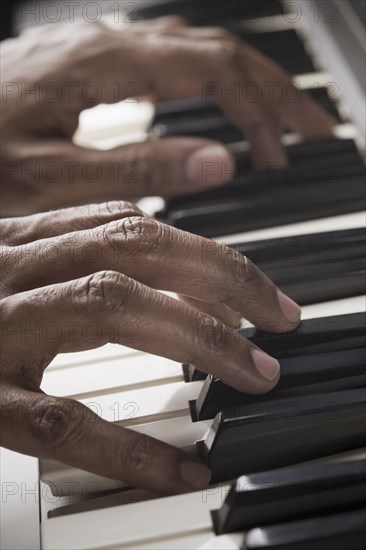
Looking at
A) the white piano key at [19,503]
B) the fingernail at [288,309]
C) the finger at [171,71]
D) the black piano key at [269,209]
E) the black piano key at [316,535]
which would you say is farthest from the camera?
the finger at [171,71]

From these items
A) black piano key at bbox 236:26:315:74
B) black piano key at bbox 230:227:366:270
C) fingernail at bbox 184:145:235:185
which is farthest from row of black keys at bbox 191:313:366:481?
black piano key at bbox 236:26:315:74

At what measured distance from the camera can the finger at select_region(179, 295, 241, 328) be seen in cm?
97

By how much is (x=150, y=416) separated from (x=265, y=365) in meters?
0.16

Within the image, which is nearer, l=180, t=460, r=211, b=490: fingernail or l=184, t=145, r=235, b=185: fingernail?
l=180, t=460, r=211, b=490: fingernail

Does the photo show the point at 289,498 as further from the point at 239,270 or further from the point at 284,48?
the point at 284,48

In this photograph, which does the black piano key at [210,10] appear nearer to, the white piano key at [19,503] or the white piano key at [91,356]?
the white piano key at [91,356]

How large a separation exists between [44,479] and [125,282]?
0.23 metres

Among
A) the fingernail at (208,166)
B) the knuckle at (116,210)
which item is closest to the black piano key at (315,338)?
the knuckle at (116,210)

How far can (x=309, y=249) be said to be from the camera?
108 centimetres

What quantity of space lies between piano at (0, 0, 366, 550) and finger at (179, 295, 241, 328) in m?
0.05

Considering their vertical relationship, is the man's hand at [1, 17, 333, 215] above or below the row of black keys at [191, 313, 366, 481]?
above

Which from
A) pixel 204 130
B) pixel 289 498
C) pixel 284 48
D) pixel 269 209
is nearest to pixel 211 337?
pixel 289 498

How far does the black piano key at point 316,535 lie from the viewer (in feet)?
2.29

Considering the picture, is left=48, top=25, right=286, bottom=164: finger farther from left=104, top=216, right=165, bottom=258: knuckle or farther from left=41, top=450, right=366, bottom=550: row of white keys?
left=41, top=450, right=366, bottom=550: row of white keys
